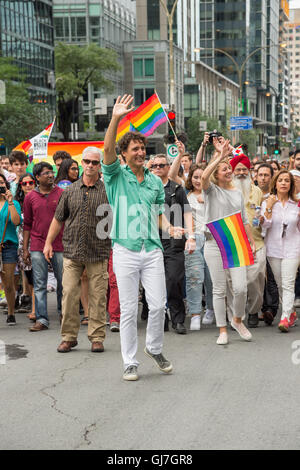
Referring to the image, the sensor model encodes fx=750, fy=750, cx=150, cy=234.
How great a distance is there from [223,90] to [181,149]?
11427 centimetres

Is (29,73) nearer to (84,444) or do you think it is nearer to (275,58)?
(84,444)

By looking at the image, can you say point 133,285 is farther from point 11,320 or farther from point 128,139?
point 11,320

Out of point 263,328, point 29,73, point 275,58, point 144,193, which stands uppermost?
point 275,58

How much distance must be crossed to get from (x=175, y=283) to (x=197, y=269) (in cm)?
71

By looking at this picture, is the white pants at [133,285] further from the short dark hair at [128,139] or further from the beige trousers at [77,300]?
the beige trousers at [77,300]

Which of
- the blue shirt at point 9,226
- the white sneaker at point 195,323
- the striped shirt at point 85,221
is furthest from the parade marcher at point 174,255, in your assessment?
the blue shirt at point 9,226

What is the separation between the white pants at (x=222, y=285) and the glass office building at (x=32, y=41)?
54745mm

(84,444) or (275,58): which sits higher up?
(275,58)

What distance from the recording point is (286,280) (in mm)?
8727

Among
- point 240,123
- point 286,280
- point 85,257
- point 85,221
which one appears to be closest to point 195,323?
point 286,280

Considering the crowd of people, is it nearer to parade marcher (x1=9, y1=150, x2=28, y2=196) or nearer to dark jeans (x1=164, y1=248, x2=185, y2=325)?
dark jeans (x1=164, y1=248, x2=185, y2=325)

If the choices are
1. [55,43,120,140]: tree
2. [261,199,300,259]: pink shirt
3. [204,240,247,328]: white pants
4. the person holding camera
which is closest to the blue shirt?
the person holding camera

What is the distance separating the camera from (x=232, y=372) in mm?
6711

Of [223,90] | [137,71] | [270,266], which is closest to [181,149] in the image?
[270,266]
